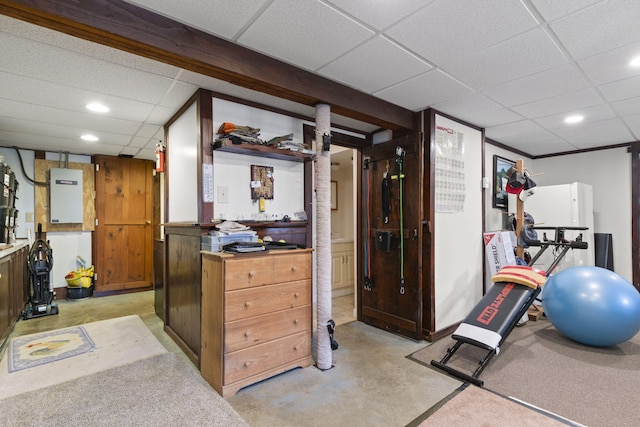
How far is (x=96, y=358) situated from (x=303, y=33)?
3.24 metres

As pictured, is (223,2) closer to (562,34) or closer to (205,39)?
(205,39)

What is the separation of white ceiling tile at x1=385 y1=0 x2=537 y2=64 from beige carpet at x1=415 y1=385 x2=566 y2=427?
2.43m

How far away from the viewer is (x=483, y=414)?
6.72ft

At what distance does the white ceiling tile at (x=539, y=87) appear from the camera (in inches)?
101

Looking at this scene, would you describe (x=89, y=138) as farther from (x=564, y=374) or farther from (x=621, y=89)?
(x=621, y=89)

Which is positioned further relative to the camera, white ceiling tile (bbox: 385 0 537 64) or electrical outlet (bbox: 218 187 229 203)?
electrical outlet (bbox: 218 187 229 203)

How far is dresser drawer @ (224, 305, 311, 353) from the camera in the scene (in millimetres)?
2285

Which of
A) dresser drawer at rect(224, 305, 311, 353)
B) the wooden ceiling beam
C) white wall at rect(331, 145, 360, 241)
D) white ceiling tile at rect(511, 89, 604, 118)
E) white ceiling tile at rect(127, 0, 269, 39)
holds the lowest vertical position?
dresser drawer at rect(224, 305, 311, 353)

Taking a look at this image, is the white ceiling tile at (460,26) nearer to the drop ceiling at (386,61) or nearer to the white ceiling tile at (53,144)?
the drop ceiling at (386,61)

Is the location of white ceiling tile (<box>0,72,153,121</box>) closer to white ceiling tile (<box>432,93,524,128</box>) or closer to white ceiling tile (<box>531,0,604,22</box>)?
white ceiling tile (<box>432,93,524,128</box>)

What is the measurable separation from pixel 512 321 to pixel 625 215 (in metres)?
3.83

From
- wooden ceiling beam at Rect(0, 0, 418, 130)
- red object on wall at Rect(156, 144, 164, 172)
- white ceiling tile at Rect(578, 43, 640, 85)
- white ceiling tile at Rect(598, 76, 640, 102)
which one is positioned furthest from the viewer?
red object on wall at Rect(156, 144, 164, 172)

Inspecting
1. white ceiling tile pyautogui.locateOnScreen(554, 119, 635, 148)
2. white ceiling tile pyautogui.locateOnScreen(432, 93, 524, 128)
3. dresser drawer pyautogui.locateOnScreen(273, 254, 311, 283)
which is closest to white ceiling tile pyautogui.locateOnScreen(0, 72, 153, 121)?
dresser drawer pyautogui.locateOnScreen(273, 254, 311, 283)

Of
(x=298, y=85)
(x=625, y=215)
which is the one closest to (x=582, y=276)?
(x=625, y=215)
